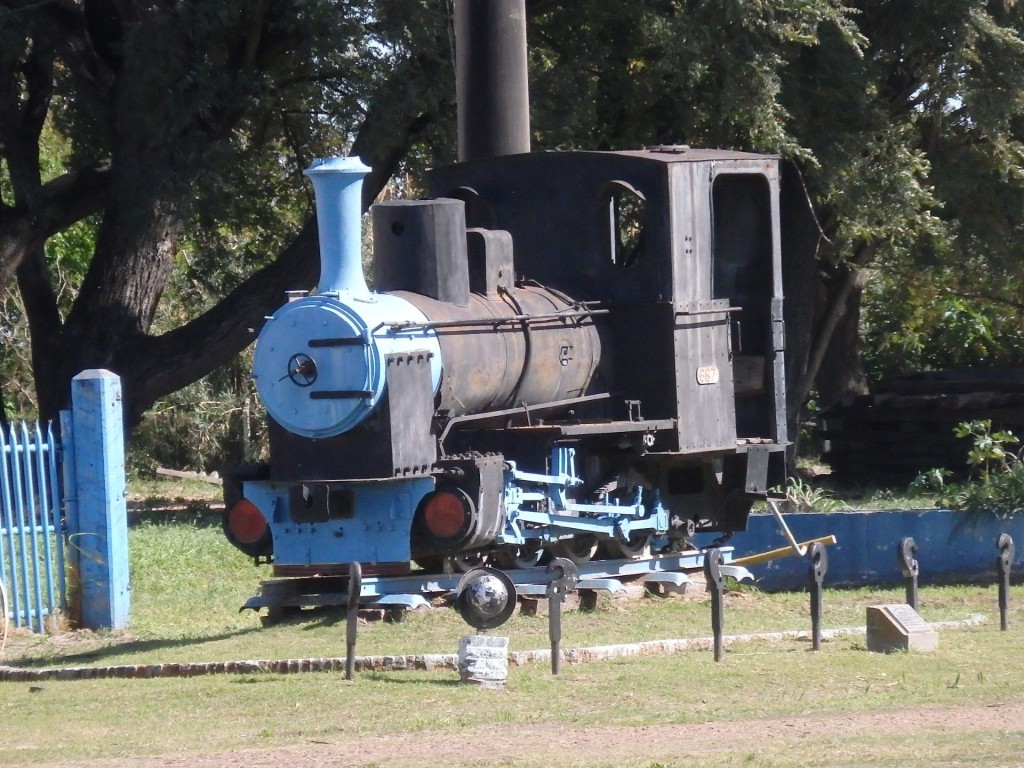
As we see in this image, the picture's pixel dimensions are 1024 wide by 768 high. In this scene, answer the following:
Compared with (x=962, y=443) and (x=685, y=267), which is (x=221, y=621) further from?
(x=962, y=443)

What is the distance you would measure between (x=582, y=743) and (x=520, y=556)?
4059 millimetres

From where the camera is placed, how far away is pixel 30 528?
33.1 ft

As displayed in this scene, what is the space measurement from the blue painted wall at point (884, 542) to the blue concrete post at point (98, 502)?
16.1 ft

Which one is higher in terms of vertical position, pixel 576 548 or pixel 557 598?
pixel 557 598

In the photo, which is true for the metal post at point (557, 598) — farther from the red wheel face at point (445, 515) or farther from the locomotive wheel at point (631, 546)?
the locomotive wheel at point (631, 546)

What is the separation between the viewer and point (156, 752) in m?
6.10

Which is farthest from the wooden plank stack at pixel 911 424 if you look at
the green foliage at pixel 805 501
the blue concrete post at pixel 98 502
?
the blue concrete post at pixel 98 502

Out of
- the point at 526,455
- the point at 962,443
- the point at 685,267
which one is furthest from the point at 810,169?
the point at 526,455

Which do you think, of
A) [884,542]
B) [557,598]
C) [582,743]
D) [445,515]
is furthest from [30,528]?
[884,542]

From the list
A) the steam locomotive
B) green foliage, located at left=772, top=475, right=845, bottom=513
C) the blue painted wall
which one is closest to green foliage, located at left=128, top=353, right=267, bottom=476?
green foliage, located at left=772, top=475, right=845, bottom=513

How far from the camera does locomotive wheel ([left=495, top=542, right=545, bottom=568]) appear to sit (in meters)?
9.88

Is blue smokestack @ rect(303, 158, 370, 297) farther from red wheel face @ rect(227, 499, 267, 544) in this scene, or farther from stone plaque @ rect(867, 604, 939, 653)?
stone plaque @ rect(867, 604, 939, 653)

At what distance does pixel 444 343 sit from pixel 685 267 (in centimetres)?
211

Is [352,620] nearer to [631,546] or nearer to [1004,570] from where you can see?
[631,546]
